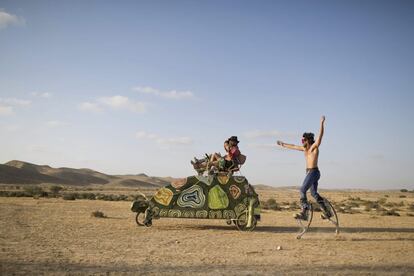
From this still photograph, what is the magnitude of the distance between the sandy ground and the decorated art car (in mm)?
426

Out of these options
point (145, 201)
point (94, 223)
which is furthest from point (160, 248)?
point (94, 223)

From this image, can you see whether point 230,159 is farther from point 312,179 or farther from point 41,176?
point 41,176

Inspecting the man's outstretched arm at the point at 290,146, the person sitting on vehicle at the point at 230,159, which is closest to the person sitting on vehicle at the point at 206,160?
the person sitting on vehicle at the point at 230,159

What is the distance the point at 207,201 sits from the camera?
1104 cm

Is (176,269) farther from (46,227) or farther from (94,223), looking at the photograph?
(94,223)

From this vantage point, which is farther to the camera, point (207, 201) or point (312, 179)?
point (207, 201)

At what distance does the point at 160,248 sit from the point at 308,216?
396cm

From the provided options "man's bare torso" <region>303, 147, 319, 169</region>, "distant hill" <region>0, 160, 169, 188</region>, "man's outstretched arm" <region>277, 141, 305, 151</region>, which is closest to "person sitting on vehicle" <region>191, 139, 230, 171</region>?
"man's outstretched arm" <region>277, 141, 305, 151</region>

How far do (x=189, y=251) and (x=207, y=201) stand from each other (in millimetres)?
3359

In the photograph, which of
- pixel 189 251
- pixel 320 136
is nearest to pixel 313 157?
pixel 320 136

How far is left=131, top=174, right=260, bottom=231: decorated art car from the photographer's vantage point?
10953 millimetres

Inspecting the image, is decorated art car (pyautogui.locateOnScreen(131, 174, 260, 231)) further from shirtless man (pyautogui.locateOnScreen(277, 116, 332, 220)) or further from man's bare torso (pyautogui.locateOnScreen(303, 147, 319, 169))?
man's bare torso (pyautogui.locateOnScreen(303, 147, 319, 169))

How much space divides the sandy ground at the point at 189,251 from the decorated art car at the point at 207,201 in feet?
1.40

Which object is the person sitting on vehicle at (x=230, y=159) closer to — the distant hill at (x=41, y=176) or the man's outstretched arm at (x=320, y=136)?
the man's outstretched arm at (x=320, y=136)
